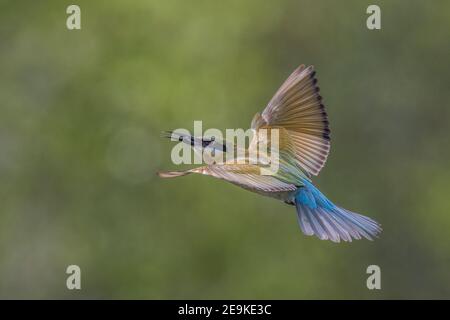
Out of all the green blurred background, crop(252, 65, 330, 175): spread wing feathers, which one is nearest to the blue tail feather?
crop(252, 65, 330, 175): spread wing feathers

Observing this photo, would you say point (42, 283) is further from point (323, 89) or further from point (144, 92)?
point (323, 89)

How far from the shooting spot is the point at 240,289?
10117mm

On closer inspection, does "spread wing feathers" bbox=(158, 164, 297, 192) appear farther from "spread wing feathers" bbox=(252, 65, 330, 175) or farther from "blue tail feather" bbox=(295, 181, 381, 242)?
"spread wing feathers" bbox=(252, 65, 330, 175)

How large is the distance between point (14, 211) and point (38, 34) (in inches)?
69.6

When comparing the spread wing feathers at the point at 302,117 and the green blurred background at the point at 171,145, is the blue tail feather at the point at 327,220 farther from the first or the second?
the green blurred background at the point at 171,145

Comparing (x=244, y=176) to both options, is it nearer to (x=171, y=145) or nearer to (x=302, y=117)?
(x=302, y=117)

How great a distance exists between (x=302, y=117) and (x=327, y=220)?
2.26ft

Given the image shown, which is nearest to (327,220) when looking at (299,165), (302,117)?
(299,165)

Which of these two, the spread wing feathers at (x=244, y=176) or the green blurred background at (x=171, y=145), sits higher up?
the green blurred background at (x=171, y=145)

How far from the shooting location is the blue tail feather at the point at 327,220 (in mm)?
4484

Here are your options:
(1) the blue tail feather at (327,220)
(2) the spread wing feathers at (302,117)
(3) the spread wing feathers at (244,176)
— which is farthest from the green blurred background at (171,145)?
(3) the spread wing feathers at (244,176)

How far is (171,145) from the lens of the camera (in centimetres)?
969

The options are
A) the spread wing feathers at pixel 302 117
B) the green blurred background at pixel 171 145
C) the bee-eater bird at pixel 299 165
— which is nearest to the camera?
the bee-eater bird at pixel 299 165

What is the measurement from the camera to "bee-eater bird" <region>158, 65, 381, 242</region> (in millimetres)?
4297
